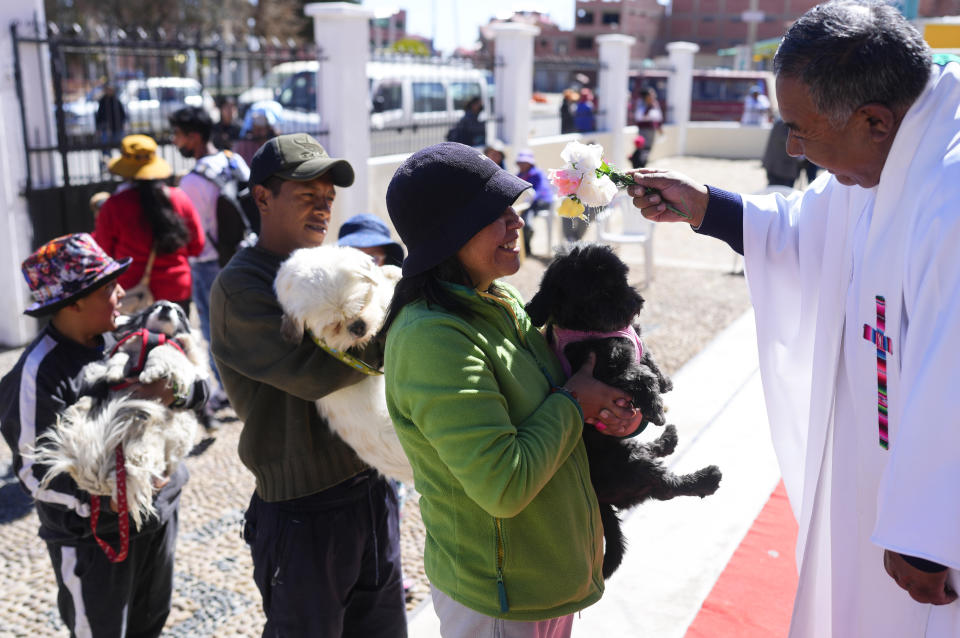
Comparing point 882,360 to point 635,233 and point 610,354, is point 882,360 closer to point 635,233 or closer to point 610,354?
point 610,354

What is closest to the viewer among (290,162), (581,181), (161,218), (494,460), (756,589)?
(494,460)

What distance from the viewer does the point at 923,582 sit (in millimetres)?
1782

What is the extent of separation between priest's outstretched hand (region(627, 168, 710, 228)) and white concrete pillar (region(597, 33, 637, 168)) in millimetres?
16250

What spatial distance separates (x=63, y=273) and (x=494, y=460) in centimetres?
179

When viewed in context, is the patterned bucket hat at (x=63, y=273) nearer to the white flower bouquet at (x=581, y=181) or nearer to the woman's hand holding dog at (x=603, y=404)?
the white flower bouquet at (x=581, y=181)

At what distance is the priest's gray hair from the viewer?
6.07 ft

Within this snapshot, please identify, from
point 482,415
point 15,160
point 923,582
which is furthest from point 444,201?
point 15,160

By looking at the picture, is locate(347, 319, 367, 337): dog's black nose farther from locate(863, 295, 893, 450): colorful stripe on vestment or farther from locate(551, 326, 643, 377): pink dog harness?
locate(863, 295, 893, 450): colorful stripe on vestment

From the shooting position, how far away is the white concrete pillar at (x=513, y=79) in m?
13.5

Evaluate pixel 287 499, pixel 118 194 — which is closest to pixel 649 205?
pixel 287 499

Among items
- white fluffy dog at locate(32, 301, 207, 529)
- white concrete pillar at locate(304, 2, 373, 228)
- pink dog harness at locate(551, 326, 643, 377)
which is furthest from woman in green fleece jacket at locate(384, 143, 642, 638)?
white concrete pillar at locate(304, 2, 373, 228)

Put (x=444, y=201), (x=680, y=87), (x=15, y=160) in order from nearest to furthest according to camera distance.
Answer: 1. (x=444, y=201)
2. (x=15, y=160)
3. (x=680, y=87)

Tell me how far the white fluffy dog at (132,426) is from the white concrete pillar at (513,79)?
1160 cm

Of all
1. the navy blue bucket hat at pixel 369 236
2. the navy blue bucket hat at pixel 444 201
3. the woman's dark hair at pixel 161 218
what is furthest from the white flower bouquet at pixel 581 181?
the woman's dark hair at pixel 161 218
